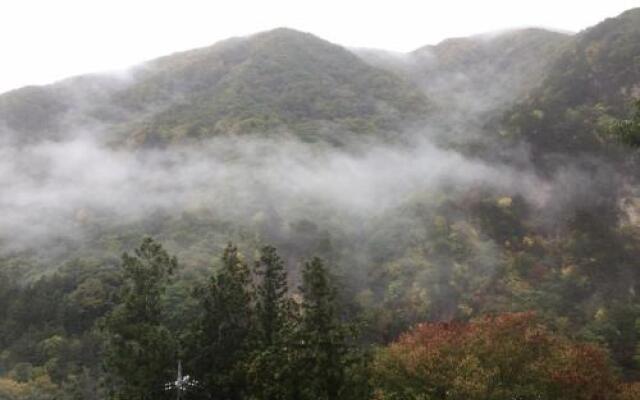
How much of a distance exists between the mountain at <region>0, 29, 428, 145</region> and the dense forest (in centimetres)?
51

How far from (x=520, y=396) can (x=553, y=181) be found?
37235mm

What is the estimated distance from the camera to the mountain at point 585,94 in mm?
63619

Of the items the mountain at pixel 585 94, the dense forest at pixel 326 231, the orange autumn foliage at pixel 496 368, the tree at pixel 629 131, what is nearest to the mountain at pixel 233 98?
the dense forest at pixel 326 231

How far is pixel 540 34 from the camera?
121 m

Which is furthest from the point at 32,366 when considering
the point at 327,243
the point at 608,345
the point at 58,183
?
the point at 58,183

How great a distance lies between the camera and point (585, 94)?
6862cm

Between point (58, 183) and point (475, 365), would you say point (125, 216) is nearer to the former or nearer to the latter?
point (58, 183)

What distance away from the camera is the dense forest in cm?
2856

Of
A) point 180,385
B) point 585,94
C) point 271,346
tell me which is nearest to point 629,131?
point 271,346

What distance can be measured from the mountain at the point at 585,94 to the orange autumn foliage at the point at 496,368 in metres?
34.0

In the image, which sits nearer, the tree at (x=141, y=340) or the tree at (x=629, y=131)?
the tree at (x=629, y=131)

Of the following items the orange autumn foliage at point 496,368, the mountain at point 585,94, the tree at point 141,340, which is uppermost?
the mountain at point 585,94

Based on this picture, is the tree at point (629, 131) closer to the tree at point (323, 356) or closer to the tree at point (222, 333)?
the tree at point (323, 356)

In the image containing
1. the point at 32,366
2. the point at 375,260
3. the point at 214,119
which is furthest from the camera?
the point at 214,119
